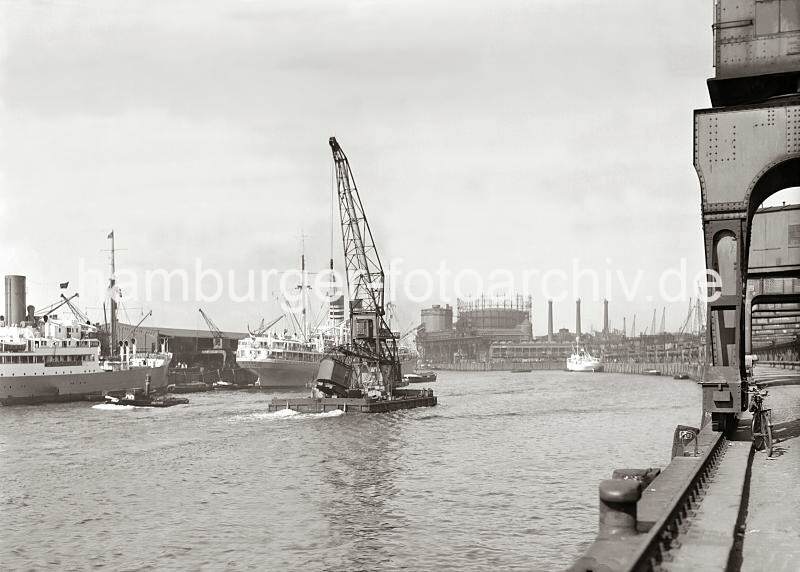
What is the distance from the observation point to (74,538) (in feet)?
77.3

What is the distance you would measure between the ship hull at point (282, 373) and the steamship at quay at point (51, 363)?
20868 mm

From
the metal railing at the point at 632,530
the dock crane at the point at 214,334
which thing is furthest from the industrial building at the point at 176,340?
the metal railing at the point at 632,530

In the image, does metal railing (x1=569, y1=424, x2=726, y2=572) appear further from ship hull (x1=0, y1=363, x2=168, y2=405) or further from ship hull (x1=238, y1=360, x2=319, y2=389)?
ship hull (x1=238, y1=360, x2=319, y2=389)

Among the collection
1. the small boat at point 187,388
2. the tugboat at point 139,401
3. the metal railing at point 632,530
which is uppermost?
the metal railing at point 632,530

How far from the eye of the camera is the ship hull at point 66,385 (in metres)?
83.4

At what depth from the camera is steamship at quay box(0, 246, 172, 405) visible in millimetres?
84188

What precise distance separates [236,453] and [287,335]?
284 ft

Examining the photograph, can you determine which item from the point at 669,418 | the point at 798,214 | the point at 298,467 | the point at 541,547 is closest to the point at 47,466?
the point at 298,467

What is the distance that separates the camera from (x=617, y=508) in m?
10.7

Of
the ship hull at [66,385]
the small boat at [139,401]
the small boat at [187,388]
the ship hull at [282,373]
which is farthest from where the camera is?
the ship hull at [282,373]

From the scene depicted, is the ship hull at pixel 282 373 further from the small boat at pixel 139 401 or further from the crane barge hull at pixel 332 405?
the crane barge hull at pixel 332 405

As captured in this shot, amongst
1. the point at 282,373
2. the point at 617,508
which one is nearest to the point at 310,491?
the point at 617,508

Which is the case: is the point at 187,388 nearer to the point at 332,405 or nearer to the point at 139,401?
the point at 139,401

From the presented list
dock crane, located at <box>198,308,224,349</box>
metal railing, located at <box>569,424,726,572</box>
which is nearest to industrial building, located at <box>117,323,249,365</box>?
dock crane, located at <box>198,308,224,349</box>
